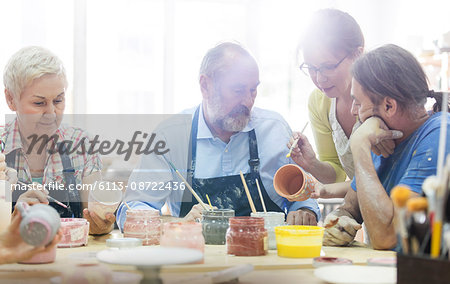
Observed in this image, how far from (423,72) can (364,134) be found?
296 mm

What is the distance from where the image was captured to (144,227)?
1655mm

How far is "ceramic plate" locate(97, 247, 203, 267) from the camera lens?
1012mm

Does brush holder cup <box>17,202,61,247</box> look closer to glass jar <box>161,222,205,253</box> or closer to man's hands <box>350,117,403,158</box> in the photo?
glass jar <box>161,222,205,253</box>

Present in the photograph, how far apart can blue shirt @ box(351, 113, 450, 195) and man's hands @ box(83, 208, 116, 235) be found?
1016 millimetres

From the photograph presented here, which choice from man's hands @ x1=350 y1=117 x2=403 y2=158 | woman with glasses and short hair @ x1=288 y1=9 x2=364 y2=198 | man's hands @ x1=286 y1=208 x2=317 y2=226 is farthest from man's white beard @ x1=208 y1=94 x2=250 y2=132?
man's hands @ x1=350 y1=117 x2=403 y2=158

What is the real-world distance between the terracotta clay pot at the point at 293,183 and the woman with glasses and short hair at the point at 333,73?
25cm

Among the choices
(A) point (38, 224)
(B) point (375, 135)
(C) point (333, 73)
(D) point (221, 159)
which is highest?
(C) point (333, 73)

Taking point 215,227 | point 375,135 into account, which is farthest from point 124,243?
point 375,135

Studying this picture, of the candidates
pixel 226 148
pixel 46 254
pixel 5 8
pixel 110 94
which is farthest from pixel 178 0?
pixel 46 254

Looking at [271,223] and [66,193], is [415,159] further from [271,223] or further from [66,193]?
[66,193]

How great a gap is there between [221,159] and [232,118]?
196 mm

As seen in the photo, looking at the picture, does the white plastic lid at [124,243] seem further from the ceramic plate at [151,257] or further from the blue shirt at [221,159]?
the blue shirt at [221,159]

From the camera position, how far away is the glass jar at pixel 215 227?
1.68 metres

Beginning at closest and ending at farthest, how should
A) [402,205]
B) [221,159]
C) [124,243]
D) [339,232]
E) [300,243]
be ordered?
[402,205] → [300,243] → [124,243] → [339,232] → [221,159]
